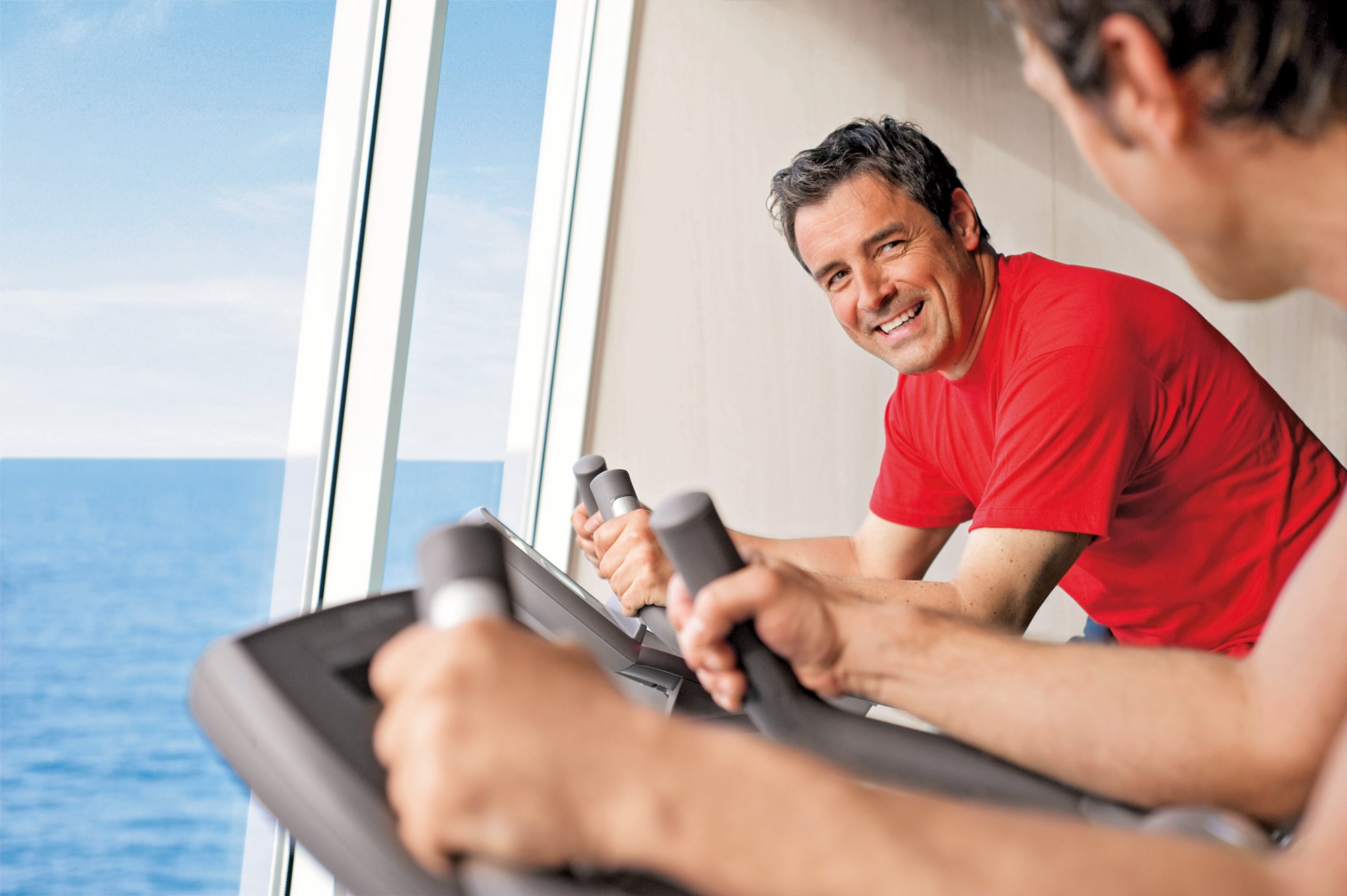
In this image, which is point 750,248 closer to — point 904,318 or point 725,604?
point 904,318

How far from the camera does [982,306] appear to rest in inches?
77.3

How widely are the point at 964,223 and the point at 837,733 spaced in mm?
1361

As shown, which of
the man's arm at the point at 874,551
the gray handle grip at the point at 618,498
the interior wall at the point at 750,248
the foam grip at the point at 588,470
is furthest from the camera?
the interior wall at the point at 750,248

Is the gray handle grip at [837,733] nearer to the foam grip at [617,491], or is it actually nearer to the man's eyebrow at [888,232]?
the foam grip at [617,491]

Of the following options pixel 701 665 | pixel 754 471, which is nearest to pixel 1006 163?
pixel 754 471

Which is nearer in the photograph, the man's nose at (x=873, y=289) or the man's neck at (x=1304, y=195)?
the man's neck at (x=1304, y=195)

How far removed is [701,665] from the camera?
0.92m

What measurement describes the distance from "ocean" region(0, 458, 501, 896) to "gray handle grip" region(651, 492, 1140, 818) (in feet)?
3.21

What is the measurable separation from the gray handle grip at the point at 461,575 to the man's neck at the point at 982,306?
1497 millimetres

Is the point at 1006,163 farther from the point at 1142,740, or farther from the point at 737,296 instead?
the point at 1142,740

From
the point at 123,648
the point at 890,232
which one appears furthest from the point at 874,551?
the point at 123,648

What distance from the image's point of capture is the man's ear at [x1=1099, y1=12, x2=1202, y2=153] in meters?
0.71

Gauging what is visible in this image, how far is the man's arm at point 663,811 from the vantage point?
0.48m

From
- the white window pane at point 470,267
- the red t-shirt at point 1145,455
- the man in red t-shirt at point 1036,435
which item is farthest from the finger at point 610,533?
the red t-shirt at point 1145,455
